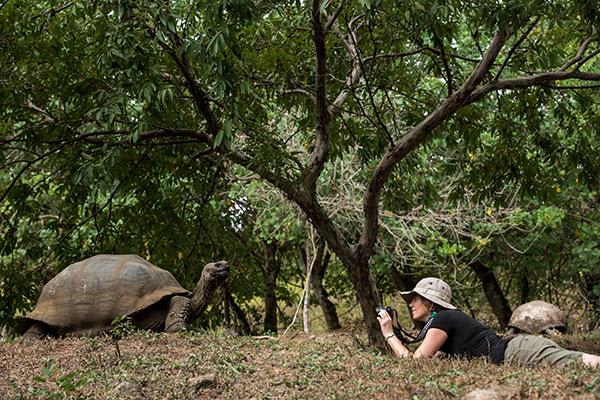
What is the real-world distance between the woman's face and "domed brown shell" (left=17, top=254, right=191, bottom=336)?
293 cm

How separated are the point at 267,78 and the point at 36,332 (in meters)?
3.42

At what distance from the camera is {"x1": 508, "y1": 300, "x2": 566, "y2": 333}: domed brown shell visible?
41.7 ft

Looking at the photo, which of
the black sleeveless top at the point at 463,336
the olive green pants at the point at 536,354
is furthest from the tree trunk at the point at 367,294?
the olive green pants at the point at 536,354

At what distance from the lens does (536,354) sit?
5.62m

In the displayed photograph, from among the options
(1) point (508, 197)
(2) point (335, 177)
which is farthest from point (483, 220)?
(2) point (335, 177)

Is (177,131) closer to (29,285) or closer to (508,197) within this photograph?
(29,285)

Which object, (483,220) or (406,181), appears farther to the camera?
(483,220)

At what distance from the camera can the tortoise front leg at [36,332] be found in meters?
8.28

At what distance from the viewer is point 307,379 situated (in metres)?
5.47

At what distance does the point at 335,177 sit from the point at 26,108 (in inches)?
221

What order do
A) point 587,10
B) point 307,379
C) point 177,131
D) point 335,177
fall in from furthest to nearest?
point 335,177 → point 177,131 → point 587,10 → point 307,379

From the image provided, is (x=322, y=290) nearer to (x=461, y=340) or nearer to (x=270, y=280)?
(x=270, y=280)

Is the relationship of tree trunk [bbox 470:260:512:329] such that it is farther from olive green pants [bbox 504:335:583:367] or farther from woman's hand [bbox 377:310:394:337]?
olive green pants [bbox 504:335:583:367]

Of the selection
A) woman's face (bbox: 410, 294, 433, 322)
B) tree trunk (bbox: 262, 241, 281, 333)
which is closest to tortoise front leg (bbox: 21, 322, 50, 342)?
woman's face (bbox: 410, 294, 433, 322)
